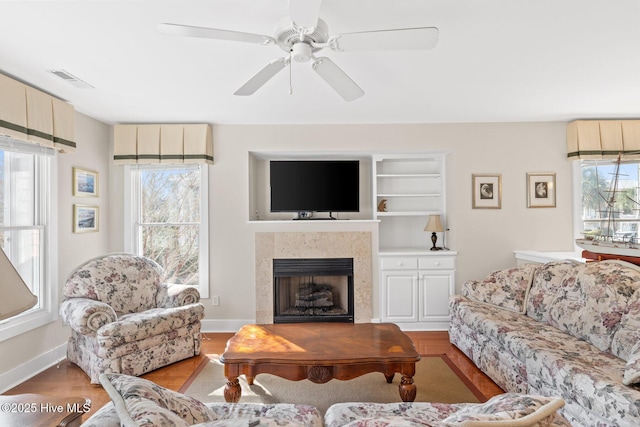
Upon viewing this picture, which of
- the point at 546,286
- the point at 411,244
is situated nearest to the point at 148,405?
the point at 546,286

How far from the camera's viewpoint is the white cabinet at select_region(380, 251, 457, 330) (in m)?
4.29

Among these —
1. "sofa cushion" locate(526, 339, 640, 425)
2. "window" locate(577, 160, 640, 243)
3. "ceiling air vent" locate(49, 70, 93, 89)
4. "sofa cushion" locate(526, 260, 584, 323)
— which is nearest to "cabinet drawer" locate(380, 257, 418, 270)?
"sofa cushion" locate(526, 260, 584, 323)

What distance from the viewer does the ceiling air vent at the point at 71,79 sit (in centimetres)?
278

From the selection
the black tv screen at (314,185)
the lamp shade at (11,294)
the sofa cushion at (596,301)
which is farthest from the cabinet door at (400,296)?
the lamp shade at (11,294)

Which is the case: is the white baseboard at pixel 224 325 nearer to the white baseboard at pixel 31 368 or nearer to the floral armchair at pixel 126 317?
the floral armchair at pixel 126 317

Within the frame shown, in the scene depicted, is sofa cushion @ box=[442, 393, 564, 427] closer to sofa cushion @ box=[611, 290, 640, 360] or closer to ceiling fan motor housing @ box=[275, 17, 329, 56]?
sofa cushion @ box=[611, 290, 640, 360]

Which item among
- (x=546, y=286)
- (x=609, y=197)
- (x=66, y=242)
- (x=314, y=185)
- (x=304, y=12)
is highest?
(x=304, y=12)

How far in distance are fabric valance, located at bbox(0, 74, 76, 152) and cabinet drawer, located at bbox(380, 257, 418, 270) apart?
11.2 ft

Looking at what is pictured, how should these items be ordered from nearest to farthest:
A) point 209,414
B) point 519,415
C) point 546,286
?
point 519,415 → point 209,414 → point 546,286

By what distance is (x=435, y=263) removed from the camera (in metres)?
4.31

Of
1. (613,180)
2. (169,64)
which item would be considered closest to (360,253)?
(169,64)

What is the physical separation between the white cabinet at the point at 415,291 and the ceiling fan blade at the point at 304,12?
2995 millimetres

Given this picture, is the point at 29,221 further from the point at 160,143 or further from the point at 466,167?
the point at 466,167

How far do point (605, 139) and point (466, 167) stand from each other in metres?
1.59
